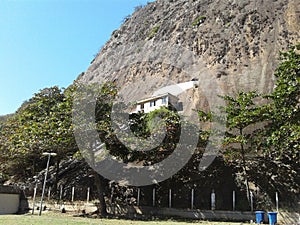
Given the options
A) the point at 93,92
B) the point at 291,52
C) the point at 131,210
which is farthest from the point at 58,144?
the point at 291,52

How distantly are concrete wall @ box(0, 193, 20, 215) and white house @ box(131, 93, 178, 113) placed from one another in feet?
51.4

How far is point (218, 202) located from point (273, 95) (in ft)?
19.0

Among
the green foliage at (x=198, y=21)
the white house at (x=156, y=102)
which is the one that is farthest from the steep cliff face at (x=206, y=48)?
the white house at (x=156, y=102)

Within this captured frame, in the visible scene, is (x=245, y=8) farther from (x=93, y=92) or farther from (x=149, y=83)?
(x=93, y=92)

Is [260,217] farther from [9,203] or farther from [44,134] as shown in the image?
[9,203]

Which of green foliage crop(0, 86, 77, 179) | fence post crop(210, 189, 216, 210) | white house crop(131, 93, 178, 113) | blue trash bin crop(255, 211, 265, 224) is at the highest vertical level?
white house crop(131, 93, 178, 113)

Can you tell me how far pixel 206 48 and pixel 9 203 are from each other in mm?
25366

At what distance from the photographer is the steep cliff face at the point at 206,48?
3039 cm

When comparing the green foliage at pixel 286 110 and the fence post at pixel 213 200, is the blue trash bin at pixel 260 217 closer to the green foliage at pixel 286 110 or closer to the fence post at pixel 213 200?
the fence post at pixel 213 200

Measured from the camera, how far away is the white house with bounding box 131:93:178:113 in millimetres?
32281

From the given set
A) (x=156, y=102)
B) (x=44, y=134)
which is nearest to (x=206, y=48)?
(x=156, y=102)

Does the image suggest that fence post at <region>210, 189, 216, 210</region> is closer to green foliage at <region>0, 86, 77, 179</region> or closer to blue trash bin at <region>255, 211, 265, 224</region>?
blue trash bin at <region>255, 211, 265, 224</region>

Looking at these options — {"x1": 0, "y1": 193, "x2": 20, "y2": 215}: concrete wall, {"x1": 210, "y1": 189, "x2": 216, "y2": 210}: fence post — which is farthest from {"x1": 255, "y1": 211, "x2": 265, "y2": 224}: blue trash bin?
{"x1": 0, "y1": 193, "x2": 20, "y2": 215}: concrete wall

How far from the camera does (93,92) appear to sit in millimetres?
15953
